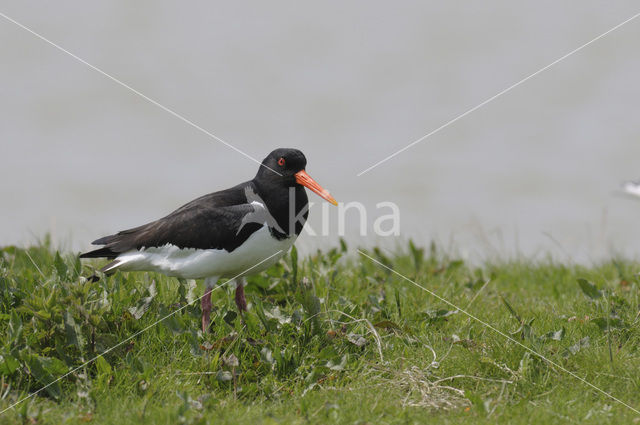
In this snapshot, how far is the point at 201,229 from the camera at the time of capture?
5410mm

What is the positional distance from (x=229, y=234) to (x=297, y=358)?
3.29ft

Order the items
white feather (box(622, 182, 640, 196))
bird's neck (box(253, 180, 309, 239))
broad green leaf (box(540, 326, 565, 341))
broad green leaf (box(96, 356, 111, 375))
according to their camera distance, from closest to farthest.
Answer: broad green leaf (box(96, 356, 111, 375))
broad green leaf (box(540, 326, 565, 341))
bird's neck (box(253, 180, 309, 239))
white feather (box(622, 182, 640, 196))

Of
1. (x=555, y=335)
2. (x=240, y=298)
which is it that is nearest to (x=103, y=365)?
(x=240, y=298)

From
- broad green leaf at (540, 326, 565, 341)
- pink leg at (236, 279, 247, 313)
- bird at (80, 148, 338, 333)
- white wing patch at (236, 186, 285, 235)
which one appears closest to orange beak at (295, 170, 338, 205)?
bird at (80, 148, 338, 333)

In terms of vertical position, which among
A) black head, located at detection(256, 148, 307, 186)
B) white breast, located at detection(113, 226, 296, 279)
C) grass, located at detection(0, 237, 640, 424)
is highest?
black head, located at detection(256, 148, 307, 186)

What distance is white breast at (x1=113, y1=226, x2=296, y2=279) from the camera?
5.32m

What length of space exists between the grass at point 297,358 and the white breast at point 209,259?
158 millimetres

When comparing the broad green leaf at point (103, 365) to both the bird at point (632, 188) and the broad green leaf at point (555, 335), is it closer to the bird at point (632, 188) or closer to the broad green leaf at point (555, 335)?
the broad green leaf at point (555, 335)

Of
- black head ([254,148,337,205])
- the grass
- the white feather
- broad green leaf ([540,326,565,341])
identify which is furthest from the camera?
the white feather

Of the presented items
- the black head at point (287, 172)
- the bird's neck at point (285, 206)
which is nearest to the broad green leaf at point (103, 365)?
the bird's neck at point (285, 206)

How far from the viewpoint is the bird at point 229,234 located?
17.5 ft

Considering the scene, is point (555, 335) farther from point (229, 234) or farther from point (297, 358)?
point (229, 234)

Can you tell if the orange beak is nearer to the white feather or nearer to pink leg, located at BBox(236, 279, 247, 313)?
pink leg, located at BBox(236, 279, 247, 313)

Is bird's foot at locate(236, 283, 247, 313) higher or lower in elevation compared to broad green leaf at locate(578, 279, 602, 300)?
higher
